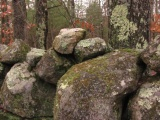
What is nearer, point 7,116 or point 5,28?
point 7,116

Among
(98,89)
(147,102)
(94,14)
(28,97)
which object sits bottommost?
(28,97)

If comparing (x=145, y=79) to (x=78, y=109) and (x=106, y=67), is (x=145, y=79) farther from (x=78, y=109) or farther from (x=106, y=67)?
(x=78, y=109)

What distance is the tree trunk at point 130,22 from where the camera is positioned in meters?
4.03

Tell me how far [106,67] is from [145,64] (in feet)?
1.90

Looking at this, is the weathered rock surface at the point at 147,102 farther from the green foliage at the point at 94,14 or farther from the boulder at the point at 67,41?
the green foliage at the point at 94,14

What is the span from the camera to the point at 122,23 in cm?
409

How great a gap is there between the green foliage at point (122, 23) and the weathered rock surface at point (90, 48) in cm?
42

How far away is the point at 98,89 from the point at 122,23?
1.42m

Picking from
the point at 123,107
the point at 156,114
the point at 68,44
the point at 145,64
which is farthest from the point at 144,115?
the point at 68,44

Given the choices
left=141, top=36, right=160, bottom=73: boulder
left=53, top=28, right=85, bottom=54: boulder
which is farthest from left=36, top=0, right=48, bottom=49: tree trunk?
left=141, top=36, right=160, bottom=73: boulder

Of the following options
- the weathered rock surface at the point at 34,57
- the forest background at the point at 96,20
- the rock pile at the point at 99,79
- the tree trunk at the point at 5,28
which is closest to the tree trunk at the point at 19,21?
the forest background at the point at 96,20

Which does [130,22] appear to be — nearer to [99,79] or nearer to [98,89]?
[99,79]

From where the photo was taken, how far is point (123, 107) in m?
3.34

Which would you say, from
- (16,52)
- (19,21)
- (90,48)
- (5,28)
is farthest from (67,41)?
(5,28)
